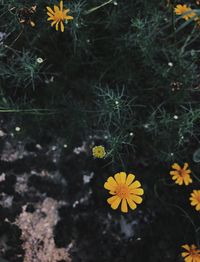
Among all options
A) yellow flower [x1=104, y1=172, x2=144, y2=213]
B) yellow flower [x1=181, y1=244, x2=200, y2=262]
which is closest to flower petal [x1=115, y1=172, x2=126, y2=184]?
Result: yellow flower [x1=104, y1=172, x2=144, y2=213]

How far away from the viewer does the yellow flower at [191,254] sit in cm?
159

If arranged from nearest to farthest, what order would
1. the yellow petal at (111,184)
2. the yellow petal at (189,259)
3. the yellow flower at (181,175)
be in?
A: the yellow petal at (111,184)
the yellow petal at (189,259)
the yellow flower at (181,175)

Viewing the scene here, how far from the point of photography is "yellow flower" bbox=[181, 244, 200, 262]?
1586 mm

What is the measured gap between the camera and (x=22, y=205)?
1756 millimetres

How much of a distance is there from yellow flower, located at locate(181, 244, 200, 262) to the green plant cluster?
1.35 feet

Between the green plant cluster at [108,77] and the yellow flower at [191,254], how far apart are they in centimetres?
41

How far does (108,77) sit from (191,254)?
941mm

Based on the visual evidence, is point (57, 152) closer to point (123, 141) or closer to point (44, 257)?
point (123, 141)

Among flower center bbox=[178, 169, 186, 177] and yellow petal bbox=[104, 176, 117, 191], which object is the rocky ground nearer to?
flower center bbox=[178, 169, 186, 177]

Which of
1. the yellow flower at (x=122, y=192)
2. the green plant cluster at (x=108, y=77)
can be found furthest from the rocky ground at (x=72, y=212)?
the yellow flower at (x=122, y=192)

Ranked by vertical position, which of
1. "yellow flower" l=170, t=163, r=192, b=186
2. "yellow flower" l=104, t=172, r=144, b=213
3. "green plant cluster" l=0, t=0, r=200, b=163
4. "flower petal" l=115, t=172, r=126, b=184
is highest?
"green plant cluster" l=0, t=0, r=200, b=163

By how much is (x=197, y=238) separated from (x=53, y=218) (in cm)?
66

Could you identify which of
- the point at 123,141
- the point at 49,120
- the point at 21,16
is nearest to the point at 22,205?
the point at 49,120

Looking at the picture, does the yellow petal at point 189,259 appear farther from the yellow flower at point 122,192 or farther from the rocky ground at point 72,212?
the yellow flower at point 122,192
